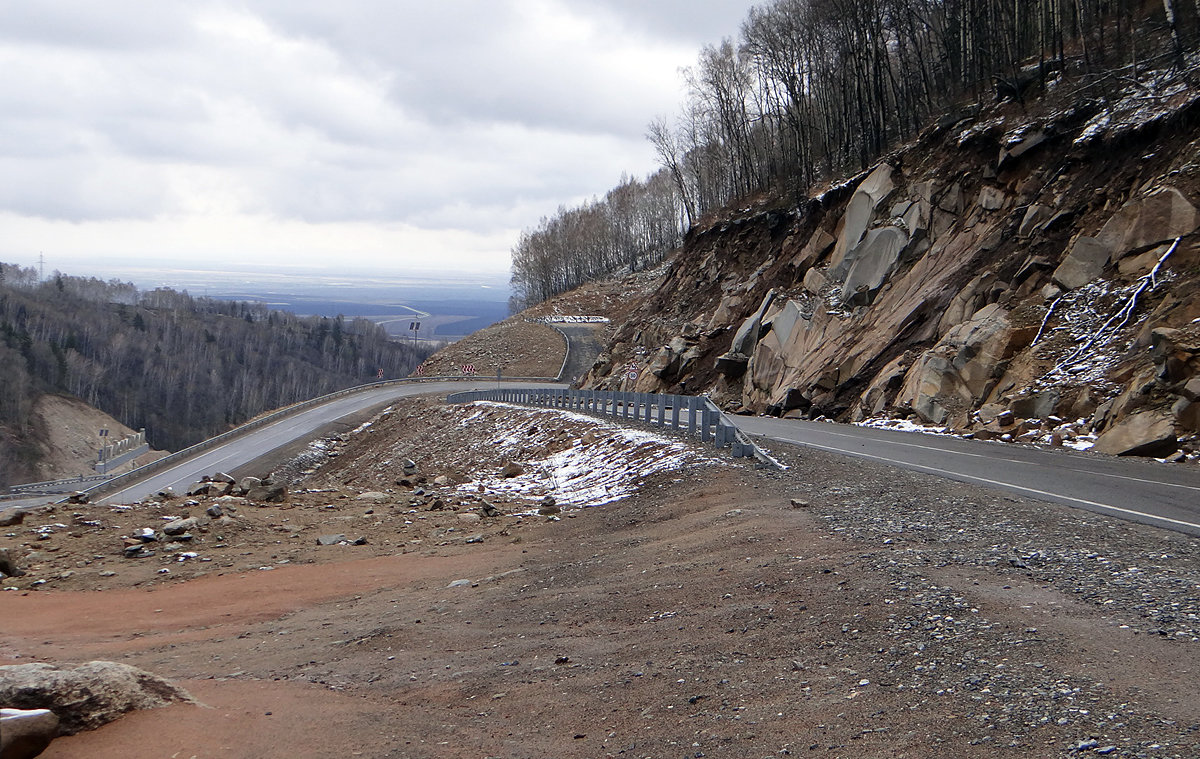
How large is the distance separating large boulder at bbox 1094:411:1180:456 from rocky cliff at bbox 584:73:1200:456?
3 cm

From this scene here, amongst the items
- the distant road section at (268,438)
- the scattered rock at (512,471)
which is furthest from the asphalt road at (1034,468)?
the distant road section at (268,438)

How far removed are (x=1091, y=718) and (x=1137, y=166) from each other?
2214 centimetres

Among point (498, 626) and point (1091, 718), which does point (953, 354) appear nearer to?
point (498, 626)

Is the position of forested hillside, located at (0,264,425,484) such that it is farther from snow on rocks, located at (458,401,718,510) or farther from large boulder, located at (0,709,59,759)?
large boulder, located at (0,709,59,759)

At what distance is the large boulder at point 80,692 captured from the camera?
4953 mm

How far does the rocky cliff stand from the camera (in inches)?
704

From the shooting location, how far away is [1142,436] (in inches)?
612

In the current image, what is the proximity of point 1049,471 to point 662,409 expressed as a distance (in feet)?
32.6

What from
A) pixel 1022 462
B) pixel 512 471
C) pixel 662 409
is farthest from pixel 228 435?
pixel 1022 462

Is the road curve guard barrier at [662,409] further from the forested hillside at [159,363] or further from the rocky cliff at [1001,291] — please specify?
the forested hillside at [159,363]

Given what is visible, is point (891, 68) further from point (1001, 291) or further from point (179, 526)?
point (179, 526)

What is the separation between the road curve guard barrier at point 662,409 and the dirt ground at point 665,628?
8.46 ft

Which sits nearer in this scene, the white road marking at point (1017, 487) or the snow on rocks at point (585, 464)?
the white road marking at point (1017, 487)

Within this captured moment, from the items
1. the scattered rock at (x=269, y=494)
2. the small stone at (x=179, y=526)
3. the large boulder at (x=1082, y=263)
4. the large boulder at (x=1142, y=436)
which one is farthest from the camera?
the large boulder at (x=1082, y=263)
